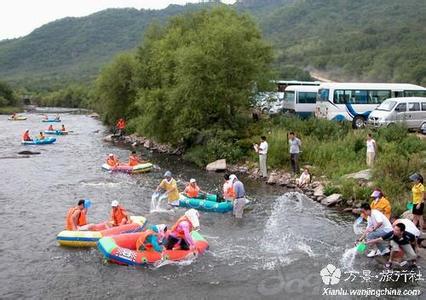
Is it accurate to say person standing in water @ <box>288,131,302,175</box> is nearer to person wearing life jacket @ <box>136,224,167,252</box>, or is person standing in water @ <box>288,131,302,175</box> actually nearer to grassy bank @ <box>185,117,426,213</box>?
grassy bank @ <box>185,117,426,213</box>

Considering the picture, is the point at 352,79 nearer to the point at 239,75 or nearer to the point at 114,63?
the point at 114,63

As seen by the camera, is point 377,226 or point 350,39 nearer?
point 377,226

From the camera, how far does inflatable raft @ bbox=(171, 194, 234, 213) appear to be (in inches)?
761

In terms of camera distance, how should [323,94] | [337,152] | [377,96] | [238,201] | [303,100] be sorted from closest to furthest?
[238,201], [337,152], [377,96], [323,94], [303,100]

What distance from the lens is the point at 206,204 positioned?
64.2ft

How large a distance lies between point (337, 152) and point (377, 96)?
789 cm

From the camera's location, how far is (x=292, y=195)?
22.2m

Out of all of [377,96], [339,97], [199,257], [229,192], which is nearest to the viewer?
[199,257]

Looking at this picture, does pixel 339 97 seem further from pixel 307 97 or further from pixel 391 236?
pixel 391 236

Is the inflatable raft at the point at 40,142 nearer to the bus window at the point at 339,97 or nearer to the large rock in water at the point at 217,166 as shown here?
the large rock in water at the point at 217,166

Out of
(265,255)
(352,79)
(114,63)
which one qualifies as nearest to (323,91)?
(265,255)

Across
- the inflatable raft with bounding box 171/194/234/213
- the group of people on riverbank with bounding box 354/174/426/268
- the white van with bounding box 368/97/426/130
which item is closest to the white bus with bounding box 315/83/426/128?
the white van with bounding box 368/97/426/130

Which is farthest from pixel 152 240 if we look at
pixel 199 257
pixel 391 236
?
pixel 391 236

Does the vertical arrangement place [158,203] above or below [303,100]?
below
